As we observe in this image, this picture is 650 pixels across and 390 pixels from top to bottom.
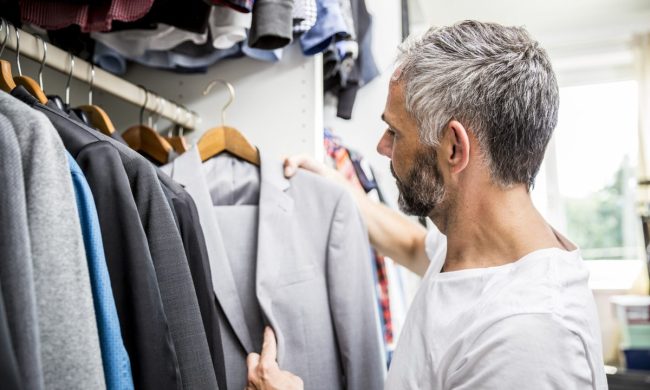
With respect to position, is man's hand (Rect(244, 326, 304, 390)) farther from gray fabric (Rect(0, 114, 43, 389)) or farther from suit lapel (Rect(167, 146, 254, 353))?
gray fabric (Rect(0, 114, 43, 389))

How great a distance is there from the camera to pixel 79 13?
1.01 meters

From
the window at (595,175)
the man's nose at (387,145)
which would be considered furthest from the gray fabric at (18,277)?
the window at (595,175)

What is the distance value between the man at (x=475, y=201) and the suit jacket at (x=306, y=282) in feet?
0.25

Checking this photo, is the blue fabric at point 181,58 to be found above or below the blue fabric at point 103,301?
above

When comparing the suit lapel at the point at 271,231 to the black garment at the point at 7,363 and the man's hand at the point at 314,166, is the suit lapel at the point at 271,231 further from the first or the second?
the black garment at the point at 7,363

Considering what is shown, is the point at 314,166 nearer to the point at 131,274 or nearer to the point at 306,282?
the point at 306,282

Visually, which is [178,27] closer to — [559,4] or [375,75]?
[375,75]

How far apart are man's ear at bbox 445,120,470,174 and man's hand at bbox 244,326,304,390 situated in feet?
1.53

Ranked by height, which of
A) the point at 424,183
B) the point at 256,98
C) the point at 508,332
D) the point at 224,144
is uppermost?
the point at 256,98

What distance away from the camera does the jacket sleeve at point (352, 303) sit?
3.79 feet

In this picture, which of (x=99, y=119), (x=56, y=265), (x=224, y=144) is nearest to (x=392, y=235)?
(x=224, y=144)

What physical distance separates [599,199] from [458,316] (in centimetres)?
355

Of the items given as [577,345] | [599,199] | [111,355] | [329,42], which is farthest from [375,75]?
[599,199]

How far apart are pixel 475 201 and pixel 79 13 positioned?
780 mm
